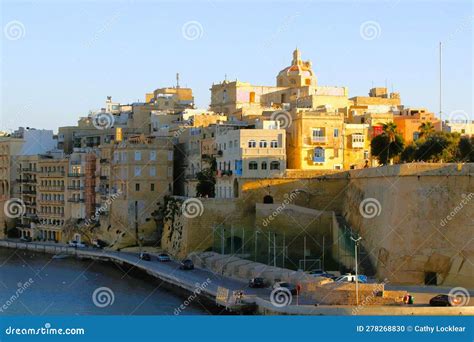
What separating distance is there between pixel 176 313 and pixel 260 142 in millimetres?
16603

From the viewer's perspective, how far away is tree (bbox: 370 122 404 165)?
55.9 metres

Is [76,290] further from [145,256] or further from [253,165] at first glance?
[253,165]

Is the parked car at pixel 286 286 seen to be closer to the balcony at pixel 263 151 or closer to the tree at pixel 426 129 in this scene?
the balcony at pixel 263 151

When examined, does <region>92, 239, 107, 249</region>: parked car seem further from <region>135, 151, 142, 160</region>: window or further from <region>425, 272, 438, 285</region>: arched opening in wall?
<region>425, 272, 438, 285</region>: arched opening in wall

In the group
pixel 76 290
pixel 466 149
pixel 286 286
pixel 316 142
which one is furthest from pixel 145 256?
pixel 466 149

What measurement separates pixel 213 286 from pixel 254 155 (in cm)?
1183

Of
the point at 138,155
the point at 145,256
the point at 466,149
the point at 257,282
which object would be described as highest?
the point at 466,149

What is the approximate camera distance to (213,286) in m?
43.6

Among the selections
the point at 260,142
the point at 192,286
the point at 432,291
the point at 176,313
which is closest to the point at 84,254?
the point at 260,142

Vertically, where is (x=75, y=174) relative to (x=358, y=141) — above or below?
below

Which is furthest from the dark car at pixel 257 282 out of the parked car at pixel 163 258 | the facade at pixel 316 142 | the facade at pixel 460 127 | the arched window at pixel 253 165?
the facade at pixel 460 127

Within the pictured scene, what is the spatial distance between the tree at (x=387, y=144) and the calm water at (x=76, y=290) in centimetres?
1490

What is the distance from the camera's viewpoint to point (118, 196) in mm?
61688

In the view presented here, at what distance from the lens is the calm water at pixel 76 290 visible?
41562 mm
